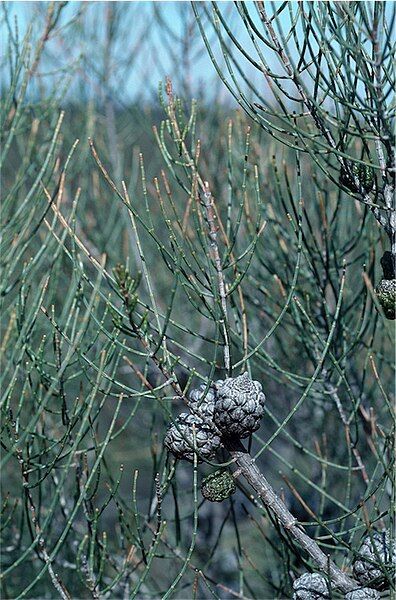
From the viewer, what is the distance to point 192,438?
0.73m

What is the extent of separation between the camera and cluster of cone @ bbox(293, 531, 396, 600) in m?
0.72

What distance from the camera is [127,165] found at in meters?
3.13

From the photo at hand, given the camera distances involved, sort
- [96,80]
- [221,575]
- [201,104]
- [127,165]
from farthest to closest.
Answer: [127,165]
[96,80]
[201,104]
[221,575]

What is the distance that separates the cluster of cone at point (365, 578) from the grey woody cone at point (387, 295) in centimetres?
24

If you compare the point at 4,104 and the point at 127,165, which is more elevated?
the point at 127,165

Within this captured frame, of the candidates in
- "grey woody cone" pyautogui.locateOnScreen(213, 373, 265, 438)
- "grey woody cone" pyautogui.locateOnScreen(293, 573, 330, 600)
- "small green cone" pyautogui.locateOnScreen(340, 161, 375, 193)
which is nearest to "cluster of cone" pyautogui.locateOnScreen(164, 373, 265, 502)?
"grey woody cone" pyautogui.locateOnScreen(213, 373, 265, 438)

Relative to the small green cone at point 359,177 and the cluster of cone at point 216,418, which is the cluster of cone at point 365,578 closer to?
the cluster of cone at point 216,418

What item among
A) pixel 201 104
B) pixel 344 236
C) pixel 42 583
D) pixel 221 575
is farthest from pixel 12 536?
pixel 201 104

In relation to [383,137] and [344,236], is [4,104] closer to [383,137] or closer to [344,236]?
[344,236]

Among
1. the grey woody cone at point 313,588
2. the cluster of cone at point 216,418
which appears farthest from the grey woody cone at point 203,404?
the grey woody cone at point 313,588

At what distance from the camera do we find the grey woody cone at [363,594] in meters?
0.72

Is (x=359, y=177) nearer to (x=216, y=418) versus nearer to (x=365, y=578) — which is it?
(x=216, y=418)

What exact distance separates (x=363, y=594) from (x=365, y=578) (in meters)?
0.03

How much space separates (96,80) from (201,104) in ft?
1.62
